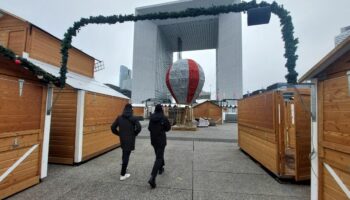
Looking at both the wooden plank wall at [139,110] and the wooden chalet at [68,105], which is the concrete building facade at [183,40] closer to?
the wooden plank wall at [139,110]

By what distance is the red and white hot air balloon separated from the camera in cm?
1650

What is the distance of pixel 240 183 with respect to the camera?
4.43 m

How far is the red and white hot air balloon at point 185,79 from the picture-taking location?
1650 cm

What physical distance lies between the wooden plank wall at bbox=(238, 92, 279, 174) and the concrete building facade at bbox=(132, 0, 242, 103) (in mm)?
32113

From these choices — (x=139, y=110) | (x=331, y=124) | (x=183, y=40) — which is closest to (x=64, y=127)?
(x=331, y=124)

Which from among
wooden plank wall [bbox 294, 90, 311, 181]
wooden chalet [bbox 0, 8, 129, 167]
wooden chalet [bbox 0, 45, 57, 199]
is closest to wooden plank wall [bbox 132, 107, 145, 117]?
wooden chalet [bbox 0, 8, 129, 167]

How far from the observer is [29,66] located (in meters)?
3.88

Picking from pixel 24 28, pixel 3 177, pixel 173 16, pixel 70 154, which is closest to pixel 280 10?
pixel 173 16

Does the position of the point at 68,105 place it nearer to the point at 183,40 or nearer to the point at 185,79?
the point at 185,79

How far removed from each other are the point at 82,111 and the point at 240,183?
4.76 meters

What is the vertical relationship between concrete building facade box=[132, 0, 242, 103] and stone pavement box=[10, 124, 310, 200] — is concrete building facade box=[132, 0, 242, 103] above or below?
above

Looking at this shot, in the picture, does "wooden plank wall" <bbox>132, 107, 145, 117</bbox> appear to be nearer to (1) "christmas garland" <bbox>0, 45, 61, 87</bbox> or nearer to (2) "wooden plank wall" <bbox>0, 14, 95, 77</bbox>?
(2) "wooden plank wall" <bbox>0, 14, 95, 77</bbox>

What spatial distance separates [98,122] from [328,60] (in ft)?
21.2

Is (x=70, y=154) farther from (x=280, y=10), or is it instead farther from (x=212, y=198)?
(x=280, y=10)
